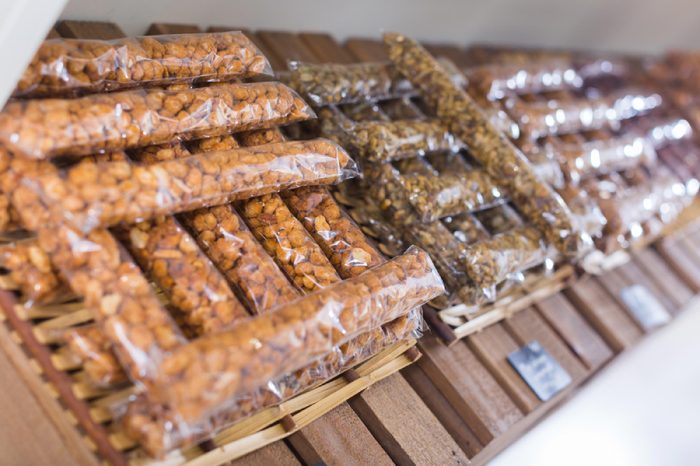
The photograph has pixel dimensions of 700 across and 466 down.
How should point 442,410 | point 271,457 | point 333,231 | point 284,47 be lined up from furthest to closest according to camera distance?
1. point 284,47
2. point 442,410
3. point 333,231
4. point 271,457

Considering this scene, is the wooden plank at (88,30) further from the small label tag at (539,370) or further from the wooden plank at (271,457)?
the small label tag at (539,370)

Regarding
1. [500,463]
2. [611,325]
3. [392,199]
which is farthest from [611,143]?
[500,463]

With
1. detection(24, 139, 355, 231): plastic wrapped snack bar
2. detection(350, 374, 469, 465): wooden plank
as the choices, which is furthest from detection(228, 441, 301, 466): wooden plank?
detection(24, 139, 355, 231): plastic wrapped snack bar

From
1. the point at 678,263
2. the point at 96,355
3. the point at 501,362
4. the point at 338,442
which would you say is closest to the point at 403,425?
the point at 338,442

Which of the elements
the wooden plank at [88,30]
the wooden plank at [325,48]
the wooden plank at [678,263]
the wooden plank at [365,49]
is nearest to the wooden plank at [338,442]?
the wooden plank at [88,30]

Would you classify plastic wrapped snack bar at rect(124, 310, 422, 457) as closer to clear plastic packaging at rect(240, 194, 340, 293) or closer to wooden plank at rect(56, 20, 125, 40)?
clear plastic packaging at rect(240, 194, 340, 293)

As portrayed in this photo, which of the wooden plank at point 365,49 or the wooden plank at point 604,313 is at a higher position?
the wooden plank at point 365,49

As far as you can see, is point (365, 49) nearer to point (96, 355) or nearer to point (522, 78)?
point (522, 78)
